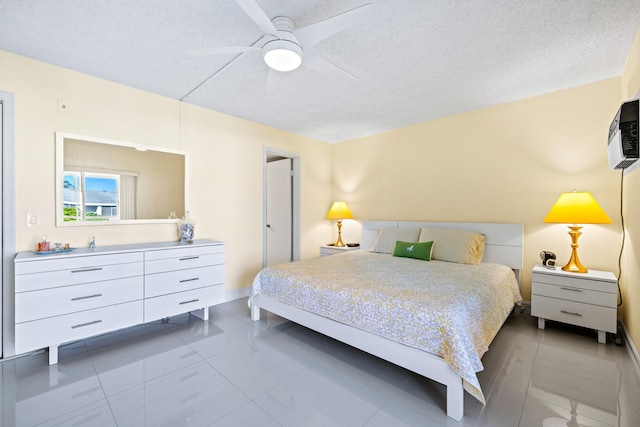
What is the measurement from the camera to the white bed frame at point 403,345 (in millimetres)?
1613

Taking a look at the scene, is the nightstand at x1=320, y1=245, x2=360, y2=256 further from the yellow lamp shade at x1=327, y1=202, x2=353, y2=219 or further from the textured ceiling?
the textured ceiling

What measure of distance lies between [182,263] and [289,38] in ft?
7.58

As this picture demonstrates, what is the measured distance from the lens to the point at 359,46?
2230mm

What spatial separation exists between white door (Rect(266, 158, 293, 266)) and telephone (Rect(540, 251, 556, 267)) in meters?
3.42

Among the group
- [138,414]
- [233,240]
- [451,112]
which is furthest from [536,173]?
[138,414]

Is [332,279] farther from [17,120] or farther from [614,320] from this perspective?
[17,120]

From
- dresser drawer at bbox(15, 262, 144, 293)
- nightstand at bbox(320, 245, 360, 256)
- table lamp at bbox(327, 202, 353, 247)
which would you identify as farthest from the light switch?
table lamp at bbox(327, 202, 353, 247)

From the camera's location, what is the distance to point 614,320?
2365 millimetres

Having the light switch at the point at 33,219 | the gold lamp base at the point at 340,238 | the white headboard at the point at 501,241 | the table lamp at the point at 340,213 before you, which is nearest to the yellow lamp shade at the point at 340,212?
the table lamp at the point at 340,213

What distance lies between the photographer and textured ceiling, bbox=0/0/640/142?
6.00 feet

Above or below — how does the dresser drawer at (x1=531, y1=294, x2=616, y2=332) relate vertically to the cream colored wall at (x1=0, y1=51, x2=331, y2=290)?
below

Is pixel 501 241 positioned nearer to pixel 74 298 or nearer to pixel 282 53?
pixel 282 53

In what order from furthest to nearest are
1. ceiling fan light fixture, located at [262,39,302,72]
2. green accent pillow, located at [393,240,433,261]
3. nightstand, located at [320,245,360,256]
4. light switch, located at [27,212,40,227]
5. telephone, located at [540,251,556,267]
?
nightstand, located at [320,245,360,256]
green accent pillow, located at [393,240,433,261]
telephone, located at [540,251,556,267]
light switch, located at [27,212,40,227]
ceiling fan light fixture, located at [262,39,302,72]

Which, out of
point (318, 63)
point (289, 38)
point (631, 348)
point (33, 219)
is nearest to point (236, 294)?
point (33, 219)
